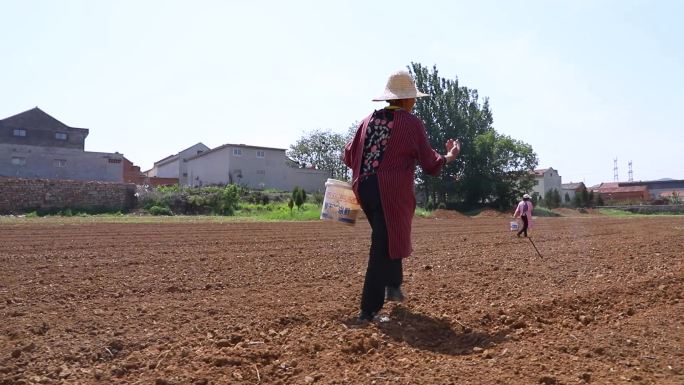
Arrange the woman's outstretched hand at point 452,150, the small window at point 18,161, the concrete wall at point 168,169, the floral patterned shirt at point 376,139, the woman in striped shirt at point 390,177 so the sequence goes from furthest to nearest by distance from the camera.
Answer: the concrete wall at point 168,169, the small window at point 18,161, the woman's outstretched hand at point 452,150, the floral patterned shirt at point 376,139, the woman in striped shirt at point 390,177

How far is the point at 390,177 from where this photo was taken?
409 centimetres

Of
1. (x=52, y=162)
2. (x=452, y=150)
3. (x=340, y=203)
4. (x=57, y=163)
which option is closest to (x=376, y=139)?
(x=452, y=150)

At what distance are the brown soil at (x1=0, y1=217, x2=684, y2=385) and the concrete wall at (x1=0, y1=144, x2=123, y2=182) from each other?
4614 centimetres

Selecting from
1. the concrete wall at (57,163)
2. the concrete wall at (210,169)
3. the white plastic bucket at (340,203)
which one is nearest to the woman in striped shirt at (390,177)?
the white plastic bucket at (340,203)

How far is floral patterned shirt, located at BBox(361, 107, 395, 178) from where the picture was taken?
418cm

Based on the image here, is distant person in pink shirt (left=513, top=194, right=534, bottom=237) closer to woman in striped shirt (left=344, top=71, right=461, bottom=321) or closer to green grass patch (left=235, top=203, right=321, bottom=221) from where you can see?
woman in striped shirt (left=344, top=71, right=461, bottom=321)

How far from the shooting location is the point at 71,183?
1359 inches

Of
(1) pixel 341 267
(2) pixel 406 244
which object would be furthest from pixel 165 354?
(1) pixel 341 267

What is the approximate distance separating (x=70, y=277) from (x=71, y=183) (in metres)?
31.3

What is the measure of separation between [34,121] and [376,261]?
5991cm

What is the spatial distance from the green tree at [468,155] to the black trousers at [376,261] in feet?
164

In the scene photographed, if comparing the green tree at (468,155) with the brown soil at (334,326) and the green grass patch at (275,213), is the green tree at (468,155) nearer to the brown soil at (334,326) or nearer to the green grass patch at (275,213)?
the green grass patch at (275,213)

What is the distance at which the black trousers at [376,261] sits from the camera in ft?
13.1

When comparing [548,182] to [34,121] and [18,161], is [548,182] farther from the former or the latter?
[18,161]
